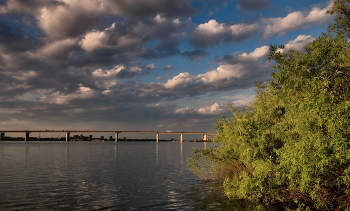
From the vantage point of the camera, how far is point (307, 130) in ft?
55.6

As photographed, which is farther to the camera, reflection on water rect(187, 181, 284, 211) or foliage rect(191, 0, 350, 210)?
reflection on water rect(187, 181, 284, 211)

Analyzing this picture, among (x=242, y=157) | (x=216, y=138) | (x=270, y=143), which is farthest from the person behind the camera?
(x=216, y=138)

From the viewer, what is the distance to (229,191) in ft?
82.4

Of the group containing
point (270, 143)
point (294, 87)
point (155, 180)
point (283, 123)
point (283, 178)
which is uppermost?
point (294, 87)

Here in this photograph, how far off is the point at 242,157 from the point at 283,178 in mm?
5886

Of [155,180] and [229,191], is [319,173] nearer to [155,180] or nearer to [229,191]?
[229,191]

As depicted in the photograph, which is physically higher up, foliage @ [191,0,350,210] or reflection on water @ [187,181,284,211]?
foliage @ [191,0,350,210]

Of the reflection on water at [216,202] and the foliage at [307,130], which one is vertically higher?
the foliage at [307,130]

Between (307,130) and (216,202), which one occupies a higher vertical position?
(307,130)

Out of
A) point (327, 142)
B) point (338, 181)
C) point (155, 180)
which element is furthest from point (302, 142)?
point (155, 180)

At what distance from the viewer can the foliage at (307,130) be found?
1551 centimetres

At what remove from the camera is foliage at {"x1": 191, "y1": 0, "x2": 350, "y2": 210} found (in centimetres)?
1551

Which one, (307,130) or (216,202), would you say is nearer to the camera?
(307,130)

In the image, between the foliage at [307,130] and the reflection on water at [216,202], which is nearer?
the foliage at [307,130]
